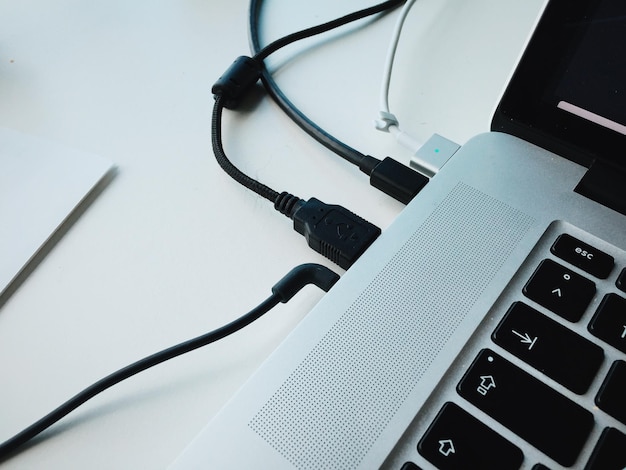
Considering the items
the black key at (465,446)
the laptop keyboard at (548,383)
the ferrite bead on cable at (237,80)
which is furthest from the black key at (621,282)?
the ferrite bead on cable at (237,80)

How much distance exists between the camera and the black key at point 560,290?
0.26 meters

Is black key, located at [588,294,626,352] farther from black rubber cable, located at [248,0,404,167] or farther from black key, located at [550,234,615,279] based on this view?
black rubber cable, located at [248,0,404,167]

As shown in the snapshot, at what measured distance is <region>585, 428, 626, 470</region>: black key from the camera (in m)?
0.22

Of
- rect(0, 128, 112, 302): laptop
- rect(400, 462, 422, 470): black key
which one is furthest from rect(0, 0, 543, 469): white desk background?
rect(400, 462, 422, 470): black key

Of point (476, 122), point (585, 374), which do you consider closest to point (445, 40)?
point (476, 122)

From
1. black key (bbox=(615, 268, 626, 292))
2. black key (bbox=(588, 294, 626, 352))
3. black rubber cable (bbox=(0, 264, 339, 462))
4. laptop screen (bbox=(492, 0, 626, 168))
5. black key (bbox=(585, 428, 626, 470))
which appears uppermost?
laptop screen (bbox=(492, 0, 626, 168))

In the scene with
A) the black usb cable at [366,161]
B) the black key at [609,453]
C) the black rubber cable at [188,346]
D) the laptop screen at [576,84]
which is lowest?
the black rubber cable at [188,346]

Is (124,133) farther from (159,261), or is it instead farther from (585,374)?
(585,374)

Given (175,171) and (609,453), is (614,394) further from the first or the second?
(175,171)

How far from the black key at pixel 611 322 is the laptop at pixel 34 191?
1.12 feet

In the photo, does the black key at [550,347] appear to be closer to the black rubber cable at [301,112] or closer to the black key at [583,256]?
the black key at [583,256]

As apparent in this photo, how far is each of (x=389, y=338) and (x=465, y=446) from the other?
60 millimetres

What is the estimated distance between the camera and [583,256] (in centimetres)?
28

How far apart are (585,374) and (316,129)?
0.84 ft
